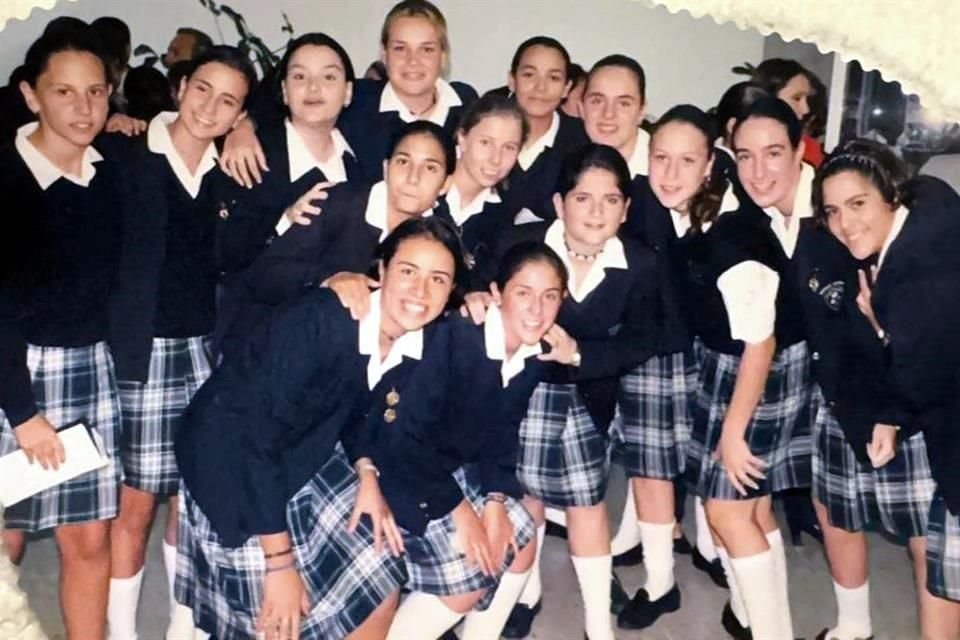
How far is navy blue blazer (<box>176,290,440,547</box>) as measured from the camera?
3.83 feet

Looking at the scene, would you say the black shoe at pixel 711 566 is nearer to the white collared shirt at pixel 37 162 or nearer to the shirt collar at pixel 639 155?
the shirt collar at pixel 639 155

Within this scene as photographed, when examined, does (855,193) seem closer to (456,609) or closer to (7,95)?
(456,609)

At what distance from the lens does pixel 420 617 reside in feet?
4.24

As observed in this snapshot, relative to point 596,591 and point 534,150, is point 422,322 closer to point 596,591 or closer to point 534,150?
point 534,150

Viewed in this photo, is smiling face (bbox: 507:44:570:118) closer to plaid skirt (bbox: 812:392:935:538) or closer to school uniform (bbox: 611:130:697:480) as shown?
school uniform (bbox: 611:130:697:480)

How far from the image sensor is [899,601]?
4.54ft

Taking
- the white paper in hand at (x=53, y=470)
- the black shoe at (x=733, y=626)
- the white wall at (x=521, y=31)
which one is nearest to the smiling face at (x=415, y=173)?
the white wall at (x=521, y=31)

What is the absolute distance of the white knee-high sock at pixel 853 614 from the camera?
1.41 meters

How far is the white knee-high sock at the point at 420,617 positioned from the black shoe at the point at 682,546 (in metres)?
0.37

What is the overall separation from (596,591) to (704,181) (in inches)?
20.9

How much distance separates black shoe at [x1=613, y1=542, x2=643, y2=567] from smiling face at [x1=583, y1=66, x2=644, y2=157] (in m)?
0.53

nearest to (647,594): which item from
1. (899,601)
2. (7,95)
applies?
(899,601)

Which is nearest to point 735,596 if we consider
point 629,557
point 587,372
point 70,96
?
point 629,557

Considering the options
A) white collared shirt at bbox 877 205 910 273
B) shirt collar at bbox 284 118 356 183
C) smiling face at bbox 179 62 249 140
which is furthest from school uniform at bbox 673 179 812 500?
smiling face at bbox 179 62 249 140
